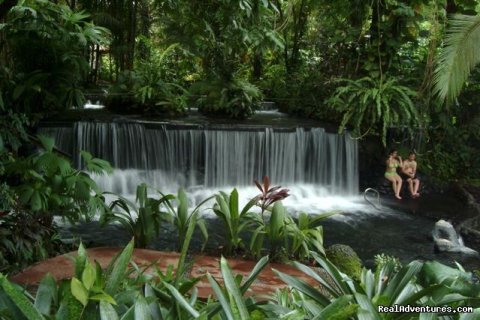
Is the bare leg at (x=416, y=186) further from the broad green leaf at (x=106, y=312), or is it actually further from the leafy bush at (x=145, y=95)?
the broad green leaf at (x=106, y=312)

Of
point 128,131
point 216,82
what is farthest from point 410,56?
point 128,131

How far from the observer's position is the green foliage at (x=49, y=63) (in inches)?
215

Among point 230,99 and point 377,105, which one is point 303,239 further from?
point 230,99

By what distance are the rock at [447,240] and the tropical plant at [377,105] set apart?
2603mm

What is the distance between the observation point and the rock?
6590 mm

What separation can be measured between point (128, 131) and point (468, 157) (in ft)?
23.8

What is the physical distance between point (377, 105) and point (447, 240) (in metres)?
3.23

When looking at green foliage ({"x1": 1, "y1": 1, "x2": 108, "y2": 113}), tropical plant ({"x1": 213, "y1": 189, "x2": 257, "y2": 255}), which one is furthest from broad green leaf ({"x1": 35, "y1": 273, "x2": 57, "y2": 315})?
green foliage ({"x1": 1, "y1": 1, "x2": 108, "y2": 113})

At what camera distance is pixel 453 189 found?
32.1 feet

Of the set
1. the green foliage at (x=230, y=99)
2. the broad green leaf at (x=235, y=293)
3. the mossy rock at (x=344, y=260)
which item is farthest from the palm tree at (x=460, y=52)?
the green foliage at (x=230, y=99)

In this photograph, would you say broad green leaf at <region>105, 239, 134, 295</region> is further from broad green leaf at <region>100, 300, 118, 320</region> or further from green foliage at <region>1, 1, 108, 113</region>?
green foliage at <region>1, 1, 108, 113</region>

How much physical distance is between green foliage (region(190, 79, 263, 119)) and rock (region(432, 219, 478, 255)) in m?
5.32

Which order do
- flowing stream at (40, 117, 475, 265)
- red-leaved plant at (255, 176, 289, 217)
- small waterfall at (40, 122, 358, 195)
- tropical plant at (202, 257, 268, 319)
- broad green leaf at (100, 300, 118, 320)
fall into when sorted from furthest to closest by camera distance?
small waterfall at (40, 122, 358, 195) → flowing stream at (40, 117, 475, 265) → red-leaved plant at (255, 176, 289, 217) → tropical plant at (202, 257, 268, 319) → broad green leaf at (100, 300, 118, 320)

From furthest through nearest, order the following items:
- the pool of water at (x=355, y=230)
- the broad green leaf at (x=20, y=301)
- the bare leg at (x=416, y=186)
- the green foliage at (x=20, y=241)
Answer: the bare leg at (x=416, y=186), the pool of water at (x=355, y=230), the green foliage at (x=20, y=241), the broad green leaf at (x=20, y=301)
